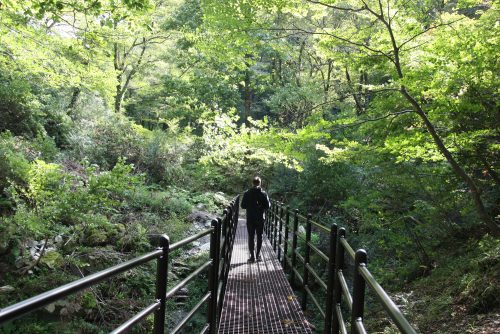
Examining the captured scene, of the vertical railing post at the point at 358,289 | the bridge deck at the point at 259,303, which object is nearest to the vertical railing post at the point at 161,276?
the vertical railing post at the point at 358,289

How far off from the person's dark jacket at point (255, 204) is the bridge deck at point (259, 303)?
1006mm

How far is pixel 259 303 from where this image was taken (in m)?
Result: 5.66

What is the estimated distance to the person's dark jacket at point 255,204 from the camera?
8156 millimetres

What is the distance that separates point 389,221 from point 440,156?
2684 mm

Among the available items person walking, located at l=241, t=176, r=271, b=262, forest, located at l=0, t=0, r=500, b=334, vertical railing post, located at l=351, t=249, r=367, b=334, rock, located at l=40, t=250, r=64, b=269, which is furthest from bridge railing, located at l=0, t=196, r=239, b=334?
person walking, located at l=241, t=176, r=271, b=262

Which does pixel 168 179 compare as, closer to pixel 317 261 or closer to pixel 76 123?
pixel 76 123

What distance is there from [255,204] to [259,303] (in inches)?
110

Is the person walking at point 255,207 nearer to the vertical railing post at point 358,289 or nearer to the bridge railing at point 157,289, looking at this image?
the bridge railing at point 157,289

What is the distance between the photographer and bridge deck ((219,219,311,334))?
15.7ft

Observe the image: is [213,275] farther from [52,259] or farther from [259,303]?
[52,259]

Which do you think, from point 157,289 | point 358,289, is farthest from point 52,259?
point 358,289

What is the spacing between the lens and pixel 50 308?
5.41 metres

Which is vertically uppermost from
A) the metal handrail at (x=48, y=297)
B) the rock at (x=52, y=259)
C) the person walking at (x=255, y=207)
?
the metal handrail at (x=48, y=297)

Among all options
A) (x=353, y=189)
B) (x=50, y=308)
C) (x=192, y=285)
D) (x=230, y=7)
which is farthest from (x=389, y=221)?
(x=50, y=308)
